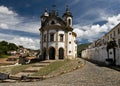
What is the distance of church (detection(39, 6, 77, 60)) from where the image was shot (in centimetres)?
3881

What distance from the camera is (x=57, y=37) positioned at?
38688 millimetres

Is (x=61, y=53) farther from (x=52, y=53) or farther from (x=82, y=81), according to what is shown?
(x=82, y=81)

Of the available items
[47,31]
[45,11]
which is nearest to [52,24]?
[47,31]

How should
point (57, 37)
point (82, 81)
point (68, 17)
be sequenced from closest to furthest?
point (82, 81) < point (57, 37) < point (68, 17)

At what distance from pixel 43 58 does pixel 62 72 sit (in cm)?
1714

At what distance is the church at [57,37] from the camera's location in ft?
127

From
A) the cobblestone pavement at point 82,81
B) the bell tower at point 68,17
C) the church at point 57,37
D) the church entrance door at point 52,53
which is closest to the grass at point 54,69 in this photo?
the cobblestone pavement at point 82,81

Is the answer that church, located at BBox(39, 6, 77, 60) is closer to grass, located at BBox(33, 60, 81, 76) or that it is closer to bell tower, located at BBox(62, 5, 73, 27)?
bell tower, located at BBox(62, 5, 73, 27)

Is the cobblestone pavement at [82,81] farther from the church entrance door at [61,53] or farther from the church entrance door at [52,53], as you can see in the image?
the church entrance door at [52,53]

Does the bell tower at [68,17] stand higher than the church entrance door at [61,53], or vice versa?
the bell tower at [68,17]

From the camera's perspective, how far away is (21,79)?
2164 centimetres

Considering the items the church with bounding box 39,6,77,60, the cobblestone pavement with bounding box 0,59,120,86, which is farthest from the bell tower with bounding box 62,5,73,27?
the cobblestone pavement with bounding box 0,59,120,86

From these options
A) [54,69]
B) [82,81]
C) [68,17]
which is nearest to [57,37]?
[68,17]

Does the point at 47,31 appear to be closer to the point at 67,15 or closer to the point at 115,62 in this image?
the point at 67,15
